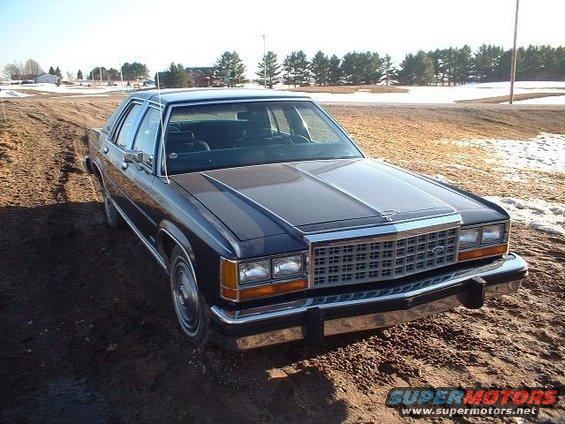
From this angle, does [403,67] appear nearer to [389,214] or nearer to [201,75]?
[201,75]

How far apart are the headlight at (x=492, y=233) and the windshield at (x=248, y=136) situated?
56.5 inches

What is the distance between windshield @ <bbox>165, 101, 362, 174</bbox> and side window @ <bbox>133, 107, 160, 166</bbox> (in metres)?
0.19

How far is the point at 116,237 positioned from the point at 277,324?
339 cm

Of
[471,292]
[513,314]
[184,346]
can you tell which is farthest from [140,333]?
[513,314]

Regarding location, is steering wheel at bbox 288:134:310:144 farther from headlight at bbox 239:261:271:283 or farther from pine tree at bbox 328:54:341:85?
pine tree at bbox 328:54:341:85

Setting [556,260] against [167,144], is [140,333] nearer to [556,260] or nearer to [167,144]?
Result: [167,144]

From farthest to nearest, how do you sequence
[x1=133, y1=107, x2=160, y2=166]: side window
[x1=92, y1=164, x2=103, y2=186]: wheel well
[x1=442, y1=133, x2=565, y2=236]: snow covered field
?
[x1=92, y1=164, x2=103, y2=186]: wheel well < [x1=442, y1=133, x2=565, y2=236]: snow covered field < [x1=133, y1=107, x2=160, y2=166]: side window

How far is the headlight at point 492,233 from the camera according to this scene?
314 cm

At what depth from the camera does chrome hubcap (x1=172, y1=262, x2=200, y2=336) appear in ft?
10.1

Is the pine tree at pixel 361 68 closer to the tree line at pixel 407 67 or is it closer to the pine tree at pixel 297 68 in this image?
the tree line at pixel 407 67

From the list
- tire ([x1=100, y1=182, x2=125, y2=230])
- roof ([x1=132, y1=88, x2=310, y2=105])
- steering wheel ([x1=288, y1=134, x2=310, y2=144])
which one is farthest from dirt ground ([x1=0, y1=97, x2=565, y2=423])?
steering wheel ([x1=288, y1=134, x2=310, y2=144])

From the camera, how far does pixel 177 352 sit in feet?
10.5

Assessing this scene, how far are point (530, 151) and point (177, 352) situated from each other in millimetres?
12664

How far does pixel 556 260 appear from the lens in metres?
4.70
